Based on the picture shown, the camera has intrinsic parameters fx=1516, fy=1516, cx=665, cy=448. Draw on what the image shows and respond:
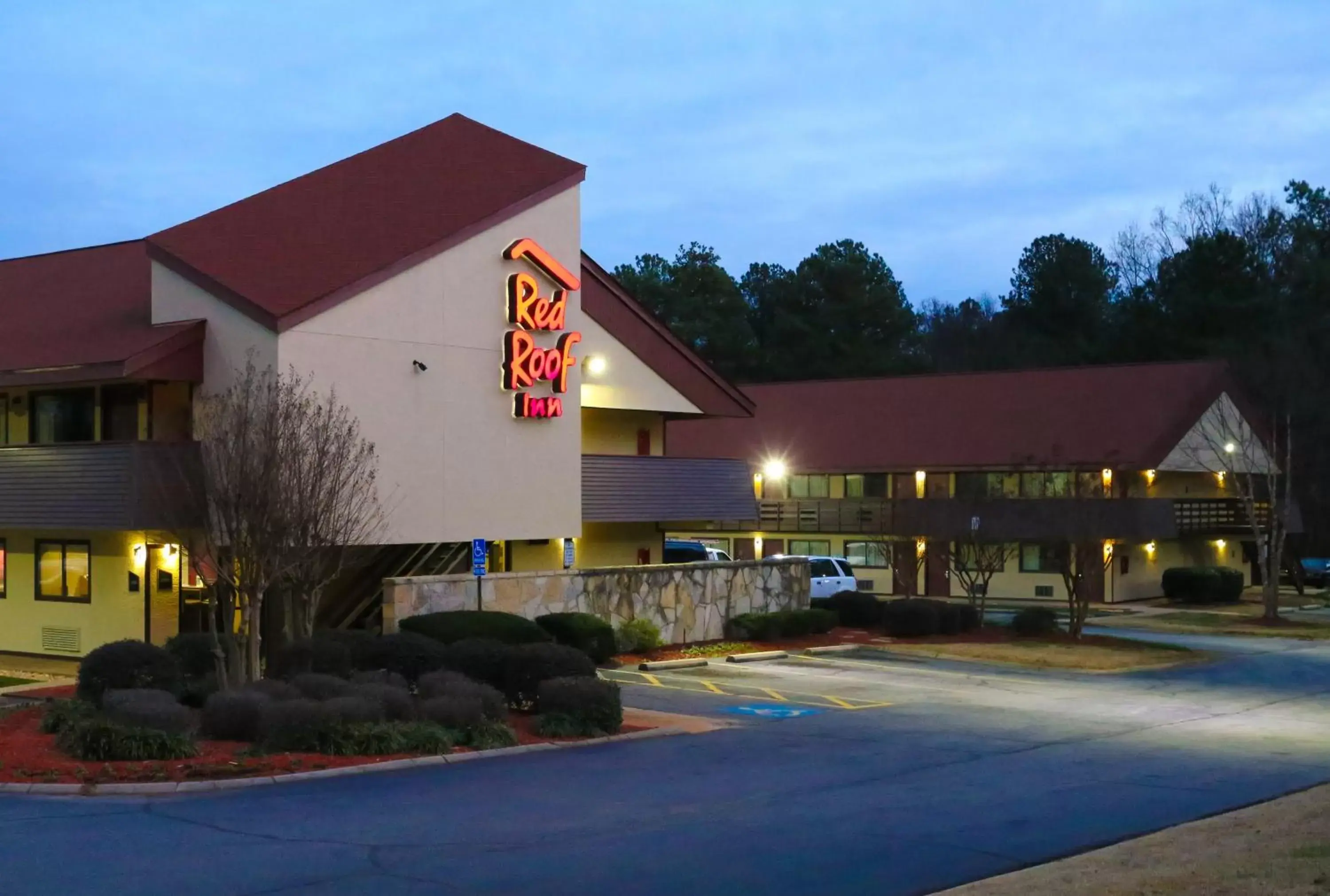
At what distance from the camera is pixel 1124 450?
174 feet

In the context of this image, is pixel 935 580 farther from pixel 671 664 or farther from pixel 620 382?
pixel 671 664

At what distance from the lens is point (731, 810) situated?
14.7 metres

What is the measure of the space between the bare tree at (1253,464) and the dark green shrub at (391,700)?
35.4 metres

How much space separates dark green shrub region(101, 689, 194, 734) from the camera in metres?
17.1

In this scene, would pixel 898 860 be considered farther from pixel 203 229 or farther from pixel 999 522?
pixel 999 522

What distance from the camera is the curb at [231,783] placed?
15242mm

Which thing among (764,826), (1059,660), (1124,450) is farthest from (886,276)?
(764,826)

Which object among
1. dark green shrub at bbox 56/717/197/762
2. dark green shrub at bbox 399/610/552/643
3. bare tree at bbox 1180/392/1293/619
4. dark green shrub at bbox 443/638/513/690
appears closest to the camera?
dark green shrub at bbox 56/717/197/762

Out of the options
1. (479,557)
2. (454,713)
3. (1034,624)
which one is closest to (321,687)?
(454,713)

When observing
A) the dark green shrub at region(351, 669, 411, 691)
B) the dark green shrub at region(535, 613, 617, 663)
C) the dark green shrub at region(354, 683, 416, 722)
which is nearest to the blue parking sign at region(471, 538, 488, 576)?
the dark green shrub at region(535, 613, 617, 663)

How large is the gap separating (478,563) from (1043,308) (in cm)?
7428

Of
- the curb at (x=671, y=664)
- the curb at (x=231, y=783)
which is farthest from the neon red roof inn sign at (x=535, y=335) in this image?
the curb at (x=231, y=783)

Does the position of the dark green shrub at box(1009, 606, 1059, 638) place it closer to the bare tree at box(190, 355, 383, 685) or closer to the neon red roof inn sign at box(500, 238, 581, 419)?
the neon red roof inn sign at box(500, 238, 581, 419)

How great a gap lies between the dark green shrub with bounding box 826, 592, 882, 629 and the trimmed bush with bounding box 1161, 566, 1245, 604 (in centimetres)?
2077
